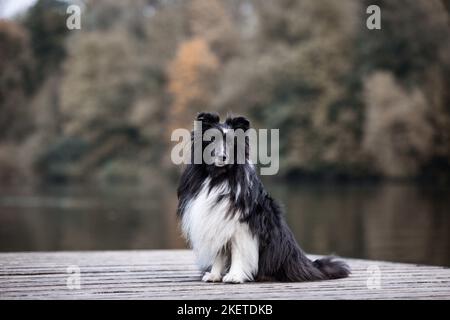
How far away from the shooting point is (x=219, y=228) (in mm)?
5785

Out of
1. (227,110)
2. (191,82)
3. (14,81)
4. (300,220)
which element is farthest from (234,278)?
(191,82)

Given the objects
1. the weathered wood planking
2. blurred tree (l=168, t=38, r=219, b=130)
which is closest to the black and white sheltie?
the weathered wood planking

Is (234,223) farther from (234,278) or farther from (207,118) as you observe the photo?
(207,118)

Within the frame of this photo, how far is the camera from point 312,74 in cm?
4516

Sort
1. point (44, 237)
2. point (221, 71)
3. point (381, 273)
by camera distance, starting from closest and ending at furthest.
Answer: point (381, 273), point (44, 237), point (221, 71)

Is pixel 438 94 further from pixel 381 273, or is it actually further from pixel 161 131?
pixel 381 273

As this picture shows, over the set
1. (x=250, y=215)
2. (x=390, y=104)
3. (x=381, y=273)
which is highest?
(x=390, y=104)

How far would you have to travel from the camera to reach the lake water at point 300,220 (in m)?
22.1

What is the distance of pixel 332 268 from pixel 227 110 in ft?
126

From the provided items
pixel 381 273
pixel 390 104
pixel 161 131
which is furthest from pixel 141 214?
pixel 381 273

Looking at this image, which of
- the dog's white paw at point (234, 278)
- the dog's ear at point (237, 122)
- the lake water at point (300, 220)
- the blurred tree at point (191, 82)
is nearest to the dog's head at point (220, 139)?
the dog's ear at point (237, 122)

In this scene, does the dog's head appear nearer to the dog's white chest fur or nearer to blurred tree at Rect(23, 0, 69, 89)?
the dog's white chest fur

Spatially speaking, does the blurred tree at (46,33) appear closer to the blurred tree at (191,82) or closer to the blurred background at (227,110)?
the blurred background at (227,110)

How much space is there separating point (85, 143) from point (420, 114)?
83.3 feet
